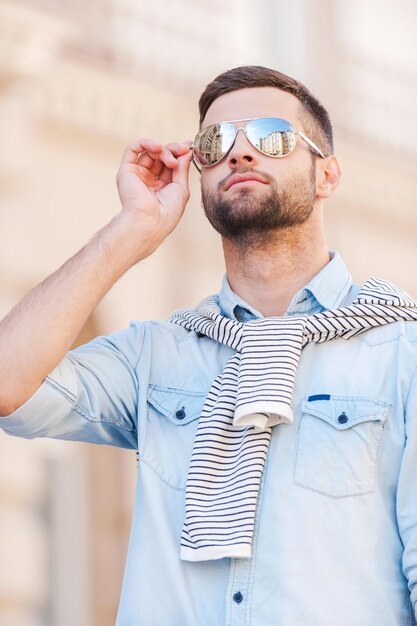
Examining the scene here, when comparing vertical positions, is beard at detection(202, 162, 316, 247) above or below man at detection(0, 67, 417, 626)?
above

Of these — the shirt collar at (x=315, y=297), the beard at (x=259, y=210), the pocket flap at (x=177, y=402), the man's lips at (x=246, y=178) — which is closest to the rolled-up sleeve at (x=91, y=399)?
the pocket flap at (x=177, y=402)

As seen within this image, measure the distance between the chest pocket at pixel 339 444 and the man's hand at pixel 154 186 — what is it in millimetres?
697

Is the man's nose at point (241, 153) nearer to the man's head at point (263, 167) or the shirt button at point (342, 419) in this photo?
the man's head at point (263, 167)

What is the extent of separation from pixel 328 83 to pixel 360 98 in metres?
0.33

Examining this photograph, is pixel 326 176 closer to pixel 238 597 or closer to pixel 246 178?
pixel 246 178

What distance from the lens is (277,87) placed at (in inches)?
150

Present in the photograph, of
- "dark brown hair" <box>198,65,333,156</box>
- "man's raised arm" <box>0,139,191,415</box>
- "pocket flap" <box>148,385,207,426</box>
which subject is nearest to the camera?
"man's raised arm" <box>0,139,191,415</box>

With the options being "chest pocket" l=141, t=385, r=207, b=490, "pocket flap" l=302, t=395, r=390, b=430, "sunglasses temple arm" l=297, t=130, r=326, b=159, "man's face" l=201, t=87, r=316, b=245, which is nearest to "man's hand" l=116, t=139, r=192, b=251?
"man's face" l=201, t=87, r=316, b=245

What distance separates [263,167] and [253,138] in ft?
0.26

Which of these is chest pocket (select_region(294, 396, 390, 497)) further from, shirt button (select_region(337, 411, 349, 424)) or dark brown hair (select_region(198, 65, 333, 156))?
dark brown hair (select_region(198, 65, 333, 156))

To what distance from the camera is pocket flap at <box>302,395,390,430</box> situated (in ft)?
10.6

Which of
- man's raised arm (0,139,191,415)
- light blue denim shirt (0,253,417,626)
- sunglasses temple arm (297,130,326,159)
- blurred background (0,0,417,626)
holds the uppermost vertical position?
blurred background (0,0,417,626)

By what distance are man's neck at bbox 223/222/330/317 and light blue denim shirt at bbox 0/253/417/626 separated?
86mm

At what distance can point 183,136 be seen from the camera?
9.91m
